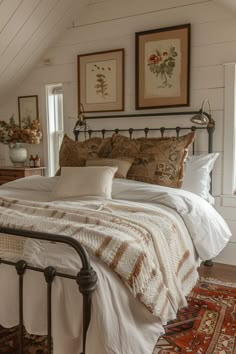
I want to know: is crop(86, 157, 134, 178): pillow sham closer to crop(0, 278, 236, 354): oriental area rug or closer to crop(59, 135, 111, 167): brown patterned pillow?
crop(59, 135, 111, 167): brown patterned pillow

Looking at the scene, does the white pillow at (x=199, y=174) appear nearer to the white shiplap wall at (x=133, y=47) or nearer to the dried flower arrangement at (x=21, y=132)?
the white shiplap wall at (x=133, y=47)

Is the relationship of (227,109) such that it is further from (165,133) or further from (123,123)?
(123,123)

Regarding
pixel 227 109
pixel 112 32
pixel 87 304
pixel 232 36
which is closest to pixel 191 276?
pixel 87 304

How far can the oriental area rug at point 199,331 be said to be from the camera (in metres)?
1.64

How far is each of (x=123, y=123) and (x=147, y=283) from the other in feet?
7.73

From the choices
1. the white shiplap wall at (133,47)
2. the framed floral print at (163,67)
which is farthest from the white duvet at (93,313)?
the framed floral print at (163,67)

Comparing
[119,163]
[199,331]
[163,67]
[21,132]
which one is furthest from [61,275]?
[21,132]

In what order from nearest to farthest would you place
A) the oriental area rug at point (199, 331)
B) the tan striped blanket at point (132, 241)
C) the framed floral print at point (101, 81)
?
the tan striped blanket at point (132, 241), the oriental area rug at point (199, 331), the framed floral print at point (101, 81)

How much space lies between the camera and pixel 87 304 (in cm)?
106

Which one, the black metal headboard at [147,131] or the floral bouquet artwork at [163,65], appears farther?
the floral bouquet artwork at [163,65]

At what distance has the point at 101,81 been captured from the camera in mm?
3426

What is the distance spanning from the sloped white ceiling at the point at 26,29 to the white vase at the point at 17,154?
0.72 meters

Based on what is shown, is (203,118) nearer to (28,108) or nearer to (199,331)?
(199,331)

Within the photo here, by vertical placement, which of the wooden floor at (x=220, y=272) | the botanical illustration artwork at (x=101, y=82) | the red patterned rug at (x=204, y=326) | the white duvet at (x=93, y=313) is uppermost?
the botanical illustration artwork at (x=101, y=82)
